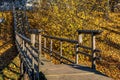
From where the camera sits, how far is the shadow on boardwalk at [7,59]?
77.1 ft

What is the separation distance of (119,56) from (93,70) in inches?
527

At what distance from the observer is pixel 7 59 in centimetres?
2566

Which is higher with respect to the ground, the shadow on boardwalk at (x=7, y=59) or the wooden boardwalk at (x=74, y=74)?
the wooden boardwalk at (x=74, y=74)

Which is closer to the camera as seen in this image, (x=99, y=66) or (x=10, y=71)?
(x=99, y=66)

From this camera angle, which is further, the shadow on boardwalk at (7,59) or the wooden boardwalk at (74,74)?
the shadow on boardwalk at (7,59)

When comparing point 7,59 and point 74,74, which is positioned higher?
point 74,74

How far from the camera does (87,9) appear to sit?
74.7ft

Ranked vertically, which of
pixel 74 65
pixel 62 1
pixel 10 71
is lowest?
pixel 10 71

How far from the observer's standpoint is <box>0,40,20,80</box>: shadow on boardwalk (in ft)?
77.1

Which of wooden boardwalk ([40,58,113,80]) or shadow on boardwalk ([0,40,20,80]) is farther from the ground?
wooden boardwalk ([40,58,113,80])

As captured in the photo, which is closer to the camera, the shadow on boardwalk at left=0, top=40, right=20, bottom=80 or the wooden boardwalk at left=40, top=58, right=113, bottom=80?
the wooden boardwalk at left=40, top=58, right=113, bottom=80

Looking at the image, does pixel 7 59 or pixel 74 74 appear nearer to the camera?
pixel 74 74

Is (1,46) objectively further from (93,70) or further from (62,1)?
(93,70)

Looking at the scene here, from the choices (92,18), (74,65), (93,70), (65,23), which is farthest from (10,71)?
(93,70)
